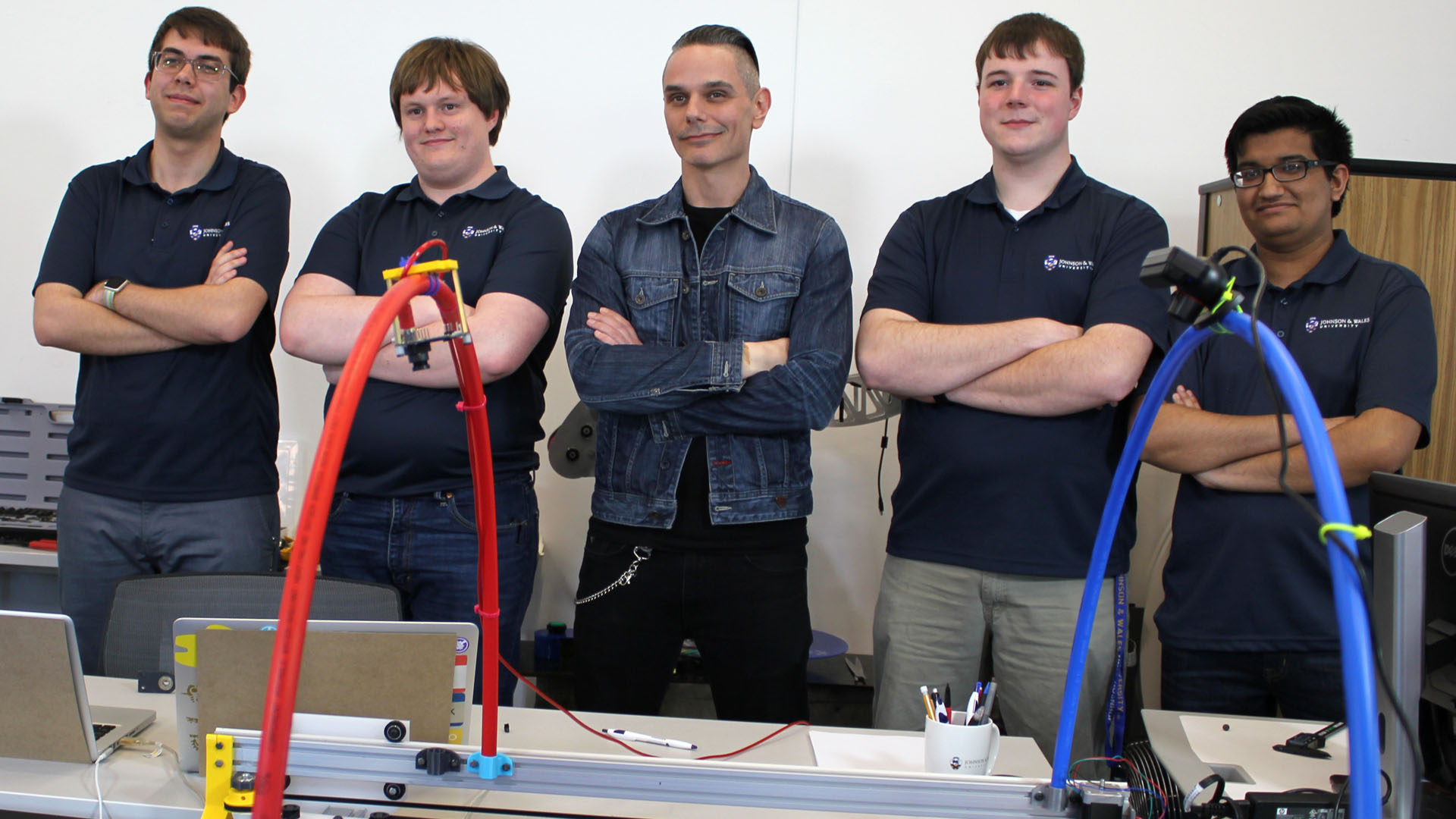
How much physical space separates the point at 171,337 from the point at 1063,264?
2010 millimetres

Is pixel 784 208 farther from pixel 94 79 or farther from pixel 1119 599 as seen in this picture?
pixel 94 79

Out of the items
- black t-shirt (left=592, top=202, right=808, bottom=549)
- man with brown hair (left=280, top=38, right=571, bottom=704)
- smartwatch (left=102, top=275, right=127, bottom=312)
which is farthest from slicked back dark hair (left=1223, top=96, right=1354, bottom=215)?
smartwatch (left=102, top=275, right=127, bottom=312)

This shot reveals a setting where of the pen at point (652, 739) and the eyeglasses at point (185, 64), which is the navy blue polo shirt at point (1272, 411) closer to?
the pen at point (652, 739)

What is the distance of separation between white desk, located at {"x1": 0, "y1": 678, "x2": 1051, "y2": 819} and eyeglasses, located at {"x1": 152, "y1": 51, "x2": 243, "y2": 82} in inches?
58.2

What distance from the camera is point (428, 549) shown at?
216 cm

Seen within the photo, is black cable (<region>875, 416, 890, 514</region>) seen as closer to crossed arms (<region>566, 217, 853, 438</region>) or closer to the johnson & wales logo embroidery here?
crossed arms (<region>566, 217, 853, 438</region>)

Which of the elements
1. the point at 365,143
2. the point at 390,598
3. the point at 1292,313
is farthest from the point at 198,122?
the point at 1292,313

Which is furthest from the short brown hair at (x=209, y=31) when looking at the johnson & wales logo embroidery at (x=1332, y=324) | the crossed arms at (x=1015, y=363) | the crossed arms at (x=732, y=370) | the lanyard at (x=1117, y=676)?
the johnson & wales logo embroidery at (x=1332, y=324)

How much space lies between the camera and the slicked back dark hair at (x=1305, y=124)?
7.45ft

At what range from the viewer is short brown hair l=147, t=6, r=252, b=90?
98.5 inches

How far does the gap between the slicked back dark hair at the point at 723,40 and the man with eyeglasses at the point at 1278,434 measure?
1.13 metres

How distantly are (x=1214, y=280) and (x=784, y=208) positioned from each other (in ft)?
4.96

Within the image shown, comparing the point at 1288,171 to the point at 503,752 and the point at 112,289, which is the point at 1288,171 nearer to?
the point at 503,752

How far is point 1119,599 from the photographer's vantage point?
83.7 inches
